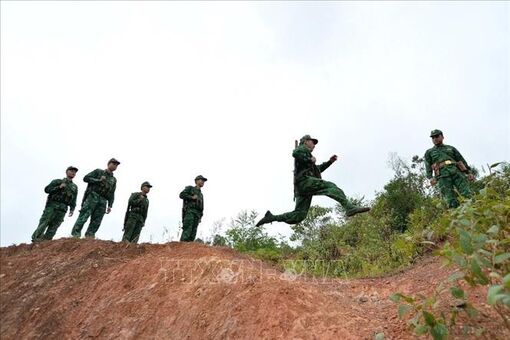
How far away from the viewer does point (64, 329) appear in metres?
5.68

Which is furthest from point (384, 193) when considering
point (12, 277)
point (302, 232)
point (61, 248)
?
point (12, 277)

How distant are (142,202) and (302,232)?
23.1ft

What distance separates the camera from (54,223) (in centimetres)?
978

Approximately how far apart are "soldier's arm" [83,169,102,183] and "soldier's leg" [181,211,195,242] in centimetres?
206

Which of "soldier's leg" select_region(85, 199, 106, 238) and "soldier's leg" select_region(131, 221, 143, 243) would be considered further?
"soldier's leg" select_region(131, 221, 143, 243)

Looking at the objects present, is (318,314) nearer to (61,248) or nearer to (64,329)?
(64,329)

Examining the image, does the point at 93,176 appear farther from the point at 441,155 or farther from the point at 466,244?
the point at 466,244

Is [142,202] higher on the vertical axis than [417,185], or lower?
lower

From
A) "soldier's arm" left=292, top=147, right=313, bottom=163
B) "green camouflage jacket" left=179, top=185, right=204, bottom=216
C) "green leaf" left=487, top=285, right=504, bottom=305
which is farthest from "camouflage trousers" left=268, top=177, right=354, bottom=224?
"green leaf" left=487, top=285, right=504, bottom=305

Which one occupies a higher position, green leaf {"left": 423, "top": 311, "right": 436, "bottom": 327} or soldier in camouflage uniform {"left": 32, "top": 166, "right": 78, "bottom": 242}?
soldier in camouflage uniform {"left": 32, "top": 166, "right": 78, "bottom": 242}

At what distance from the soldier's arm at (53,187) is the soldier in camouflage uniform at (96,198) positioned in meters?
0.55

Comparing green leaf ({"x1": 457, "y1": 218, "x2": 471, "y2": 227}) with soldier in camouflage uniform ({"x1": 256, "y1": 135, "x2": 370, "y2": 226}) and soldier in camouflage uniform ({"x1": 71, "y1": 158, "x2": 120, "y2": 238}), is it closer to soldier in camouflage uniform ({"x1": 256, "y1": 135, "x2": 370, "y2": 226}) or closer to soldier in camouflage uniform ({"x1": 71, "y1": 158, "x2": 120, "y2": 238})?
soldier in camouflage uniform ({"x1": 256, "y1": 135, "x2": 370, "y2": 226})

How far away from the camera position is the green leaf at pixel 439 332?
3027 mm

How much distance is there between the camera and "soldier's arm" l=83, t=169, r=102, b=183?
9.75 meters
